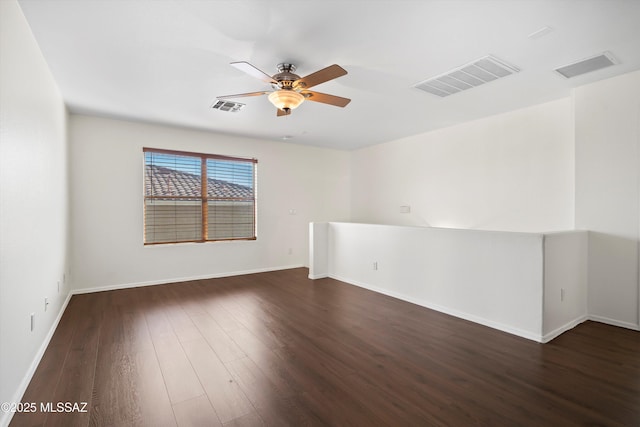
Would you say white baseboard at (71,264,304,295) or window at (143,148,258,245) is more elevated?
window at (143,148,258,245)

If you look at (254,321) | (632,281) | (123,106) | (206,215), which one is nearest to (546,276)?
(632,281)

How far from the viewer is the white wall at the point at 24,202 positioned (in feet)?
6.14

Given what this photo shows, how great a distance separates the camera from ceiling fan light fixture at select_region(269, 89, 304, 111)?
9.55 feet

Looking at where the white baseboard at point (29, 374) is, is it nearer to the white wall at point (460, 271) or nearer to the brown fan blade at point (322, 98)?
the brown fan blade at point (322, 98)

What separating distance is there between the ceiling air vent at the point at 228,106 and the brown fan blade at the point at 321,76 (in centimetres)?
153

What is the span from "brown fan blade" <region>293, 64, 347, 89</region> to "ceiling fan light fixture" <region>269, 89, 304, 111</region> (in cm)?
9

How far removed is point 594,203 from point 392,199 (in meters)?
3.31

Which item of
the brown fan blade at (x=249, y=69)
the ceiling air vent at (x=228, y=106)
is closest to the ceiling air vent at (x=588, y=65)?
the brown fan blade at (x=249, y=69)

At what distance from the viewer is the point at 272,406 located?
1.97 m

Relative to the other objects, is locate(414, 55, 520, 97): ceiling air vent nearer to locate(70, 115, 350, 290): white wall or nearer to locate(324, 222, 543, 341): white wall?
locate(324, 222, 543, 341): white wall

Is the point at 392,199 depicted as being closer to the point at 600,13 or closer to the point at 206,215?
the point at 206,215

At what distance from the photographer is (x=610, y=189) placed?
3381 mm

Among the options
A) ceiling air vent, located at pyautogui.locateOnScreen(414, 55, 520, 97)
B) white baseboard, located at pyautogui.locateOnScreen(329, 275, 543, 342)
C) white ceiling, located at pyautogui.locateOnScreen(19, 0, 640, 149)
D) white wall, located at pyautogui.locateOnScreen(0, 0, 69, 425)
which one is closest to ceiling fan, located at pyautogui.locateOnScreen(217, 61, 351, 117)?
white ceiling, located at pyautogui.locateOnScreen(19, 0, 640, 149)

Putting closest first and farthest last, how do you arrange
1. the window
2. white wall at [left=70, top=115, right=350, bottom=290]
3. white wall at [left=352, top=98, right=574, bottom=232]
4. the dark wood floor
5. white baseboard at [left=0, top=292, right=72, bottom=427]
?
white baseboard at [left=0, top=292, right=72, bottom=427] < the dark wood floor < white wall at [left=352, top=98, right=574, bottom=232] < white wall at [left=70, top=115, right=350, bottom=290] < the window
